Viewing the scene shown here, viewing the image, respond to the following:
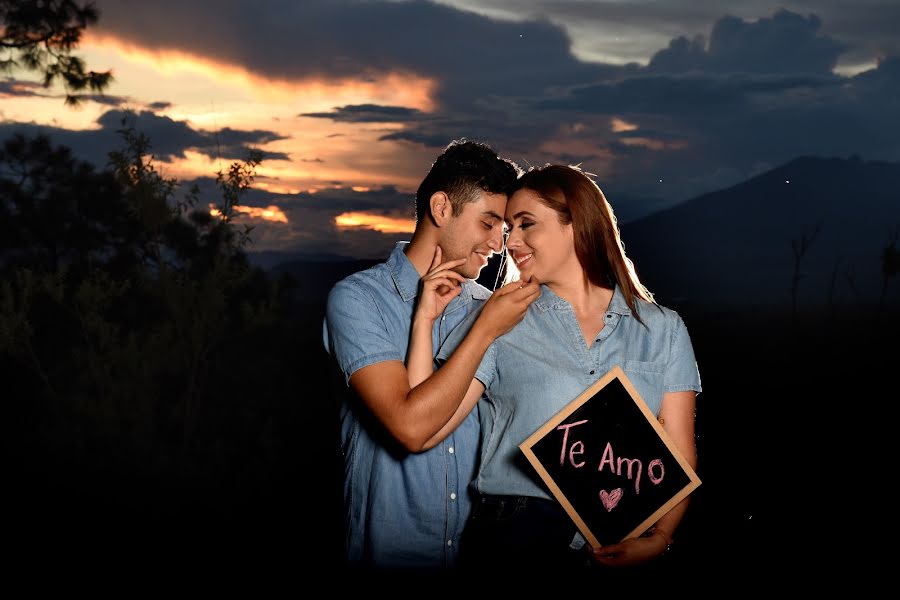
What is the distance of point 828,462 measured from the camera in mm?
20844

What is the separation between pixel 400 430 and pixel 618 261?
2.91ft

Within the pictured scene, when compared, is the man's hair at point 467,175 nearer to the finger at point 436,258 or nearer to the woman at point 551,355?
the finger at point 436,258

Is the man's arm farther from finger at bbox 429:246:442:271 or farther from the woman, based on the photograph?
finger at bbox 429:246:442:271

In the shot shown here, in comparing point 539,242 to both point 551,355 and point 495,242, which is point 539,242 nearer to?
point 551,355

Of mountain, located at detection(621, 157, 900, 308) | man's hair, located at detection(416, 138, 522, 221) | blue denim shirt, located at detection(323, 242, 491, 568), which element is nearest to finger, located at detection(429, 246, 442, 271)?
man's hair, located at detection(416, 138, 522, 221)

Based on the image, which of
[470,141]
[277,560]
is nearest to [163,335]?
[277,560]

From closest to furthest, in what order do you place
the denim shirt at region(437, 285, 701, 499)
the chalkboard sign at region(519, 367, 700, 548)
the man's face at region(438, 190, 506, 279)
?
the chalkboard sign at region(519, 367, 700, 548) < the denim shirt at region(437, 285, 701, 499) < the man's face at region(438, 190, 506, 279)

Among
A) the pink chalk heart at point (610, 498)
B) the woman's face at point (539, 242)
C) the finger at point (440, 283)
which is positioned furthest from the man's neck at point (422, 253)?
the pink chalk heart at point (610, 498)

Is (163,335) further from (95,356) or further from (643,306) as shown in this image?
(643,306)

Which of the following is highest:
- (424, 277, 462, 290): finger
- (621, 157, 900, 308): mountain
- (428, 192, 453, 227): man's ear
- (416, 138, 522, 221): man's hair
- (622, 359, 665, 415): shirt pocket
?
(416, 138, 522, 221): man's hair

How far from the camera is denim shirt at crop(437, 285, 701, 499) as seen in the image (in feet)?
9.22

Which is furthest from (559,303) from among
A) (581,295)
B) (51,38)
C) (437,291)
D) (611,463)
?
(51,38)

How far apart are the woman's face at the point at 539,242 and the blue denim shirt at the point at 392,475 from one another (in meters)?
0.53

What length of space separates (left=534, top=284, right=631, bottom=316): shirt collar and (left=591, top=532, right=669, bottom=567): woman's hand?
0.71 m
